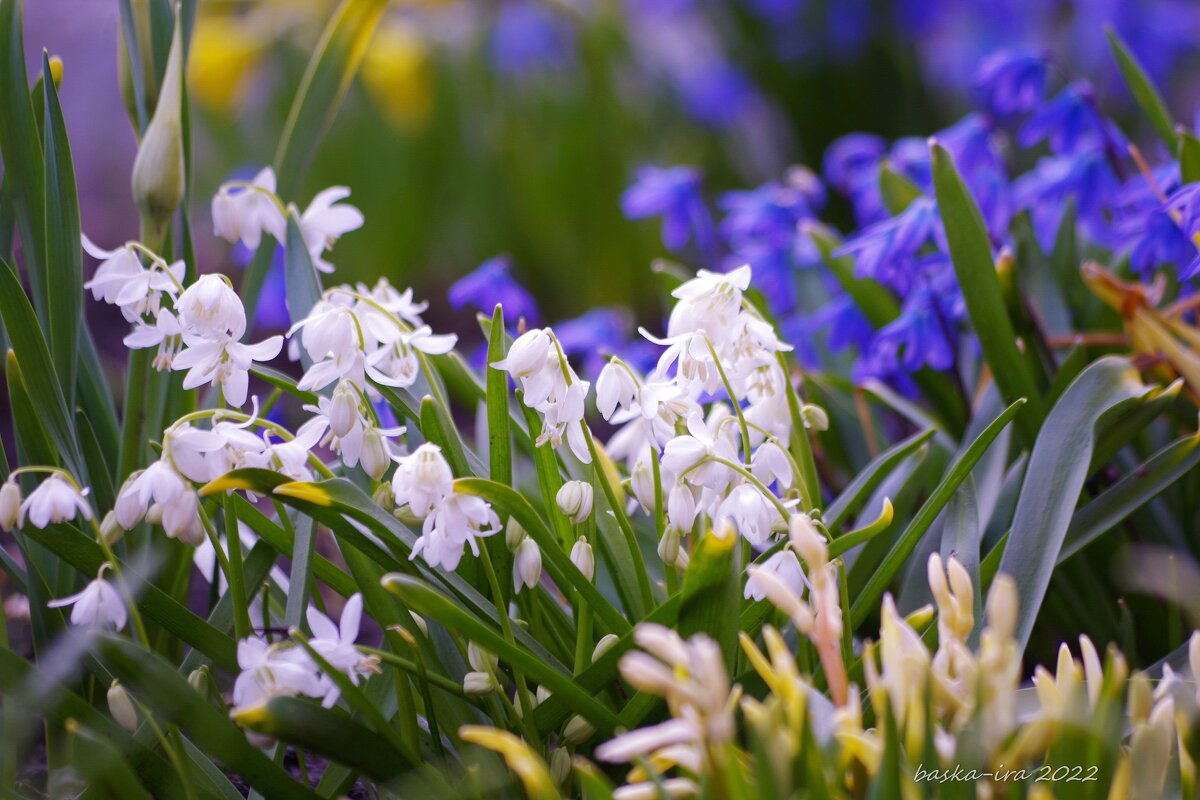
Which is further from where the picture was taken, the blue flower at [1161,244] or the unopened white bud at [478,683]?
the blue flower at [1161,244]

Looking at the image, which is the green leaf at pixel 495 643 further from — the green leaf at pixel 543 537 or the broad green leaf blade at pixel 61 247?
the broad green leaf blade at pixel 61 247

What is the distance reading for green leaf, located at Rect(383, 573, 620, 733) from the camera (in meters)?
0.89

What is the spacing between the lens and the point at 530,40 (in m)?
4.06

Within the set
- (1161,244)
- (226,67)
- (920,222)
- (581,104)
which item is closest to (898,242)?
(920,222)

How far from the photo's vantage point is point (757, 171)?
157 inches

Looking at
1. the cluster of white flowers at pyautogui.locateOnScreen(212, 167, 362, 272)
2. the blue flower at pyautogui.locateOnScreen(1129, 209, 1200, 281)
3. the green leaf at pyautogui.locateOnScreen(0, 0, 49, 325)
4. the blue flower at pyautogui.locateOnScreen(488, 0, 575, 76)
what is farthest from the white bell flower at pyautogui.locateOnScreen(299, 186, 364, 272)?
the blue flower at pyautogui.locateOnScreen(488, 0, 575, 76)

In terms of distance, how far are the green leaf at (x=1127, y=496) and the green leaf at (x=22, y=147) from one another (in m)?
1.28

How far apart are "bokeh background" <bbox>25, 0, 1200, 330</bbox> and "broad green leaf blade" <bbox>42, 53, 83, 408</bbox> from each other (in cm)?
238

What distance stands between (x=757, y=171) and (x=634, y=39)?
791 mm

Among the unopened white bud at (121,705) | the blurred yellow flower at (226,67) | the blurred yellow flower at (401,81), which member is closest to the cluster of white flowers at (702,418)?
the unopened white bud at (121,705)

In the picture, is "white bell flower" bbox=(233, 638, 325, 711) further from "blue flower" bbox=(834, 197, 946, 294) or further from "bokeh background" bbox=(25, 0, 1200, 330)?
"bokeh background" bbox=(25, 0, 1200, 330)

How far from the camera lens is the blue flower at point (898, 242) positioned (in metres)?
1.52

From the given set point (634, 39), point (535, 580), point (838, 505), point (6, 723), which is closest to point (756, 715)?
point (535, 580)

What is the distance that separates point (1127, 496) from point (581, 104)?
2845 millimetres
